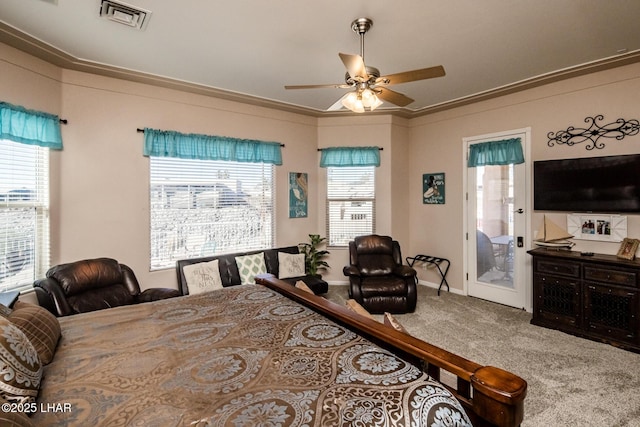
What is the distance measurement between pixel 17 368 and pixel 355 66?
242 centimetres

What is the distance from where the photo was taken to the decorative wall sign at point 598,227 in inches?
132

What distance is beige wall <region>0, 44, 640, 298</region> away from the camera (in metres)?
3.28

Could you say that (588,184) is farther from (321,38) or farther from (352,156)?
(321,38)

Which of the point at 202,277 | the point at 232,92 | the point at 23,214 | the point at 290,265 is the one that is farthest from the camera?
the point at 290,265

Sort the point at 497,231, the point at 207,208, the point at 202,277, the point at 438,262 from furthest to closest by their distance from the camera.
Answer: the point at 438,262
the point at 497,231
the point at 207,208
the point at 202,277

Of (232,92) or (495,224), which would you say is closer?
(232,92)

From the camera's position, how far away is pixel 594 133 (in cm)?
353

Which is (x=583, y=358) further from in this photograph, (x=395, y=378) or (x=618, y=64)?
(x=618, y=64)

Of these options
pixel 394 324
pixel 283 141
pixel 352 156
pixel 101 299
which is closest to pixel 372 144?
pixel 352 156

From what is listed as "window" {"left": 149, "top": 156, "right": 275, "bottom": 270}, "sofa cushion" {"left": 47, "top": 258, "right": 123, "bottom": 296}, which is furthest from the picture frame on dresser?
"sofa cushion" {"left": 47, "top": 258, "right": 123, "bottom": 296}

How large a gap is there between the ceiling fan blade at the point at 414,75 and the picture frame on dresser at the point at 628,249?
9.20 ft

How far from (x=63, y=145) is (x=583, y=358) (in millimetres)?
5611

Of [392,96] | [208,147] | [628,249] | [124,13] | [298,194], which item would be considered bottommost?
[628,249]

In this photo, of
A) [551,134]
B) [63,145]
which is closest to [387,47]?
[551,134]
